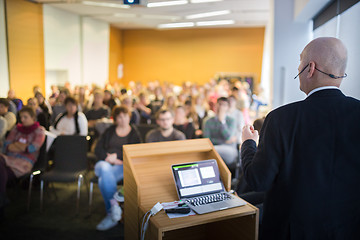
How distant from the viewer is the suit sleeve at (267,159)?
5.09 feet

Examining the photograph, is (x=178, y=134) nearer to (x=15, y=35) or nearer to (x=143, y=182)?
(x=143, y=182)

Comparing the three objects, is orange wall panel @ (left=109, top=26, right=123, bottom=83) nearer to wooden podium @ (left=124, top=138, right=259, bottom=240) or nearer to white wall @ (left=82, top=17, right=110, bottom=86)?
white wall @ (left=82, top=17, right=110, bottom=86)

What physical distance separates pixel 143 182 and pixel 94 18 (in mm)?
11401

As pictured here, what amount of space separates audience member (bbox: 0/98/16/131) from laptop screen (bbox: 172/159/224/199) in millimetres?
2554

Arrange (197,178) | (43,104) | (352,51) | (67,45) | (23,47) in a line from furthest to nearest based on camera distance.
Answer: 1. (67,45)
2. (43,104)
3. (23,47)
4. (352,51)
5. (197,178)

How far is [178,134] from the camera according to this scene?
177 inches

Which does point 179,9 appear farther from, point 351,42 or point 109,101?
point 351,42

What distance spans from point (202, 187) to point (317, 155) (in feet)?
4.29

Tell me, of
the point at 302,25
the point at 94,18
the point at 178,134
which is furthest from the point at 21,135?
the point at 94,18

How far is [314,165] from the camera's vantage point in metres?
1.52

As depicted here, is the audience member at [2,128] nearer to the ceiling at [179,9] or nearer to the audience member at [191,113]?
the audience member at [191,113]

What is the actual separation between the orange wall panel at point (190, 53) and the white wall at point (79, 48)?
9.17 ft

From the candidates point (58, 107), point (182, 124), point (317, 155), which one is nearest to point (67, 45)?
point (58, 107)

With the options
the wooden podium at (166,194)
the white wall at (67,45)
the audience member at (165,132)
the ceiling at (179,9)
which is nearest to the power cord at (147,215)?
the wooden podium at (166,194)
